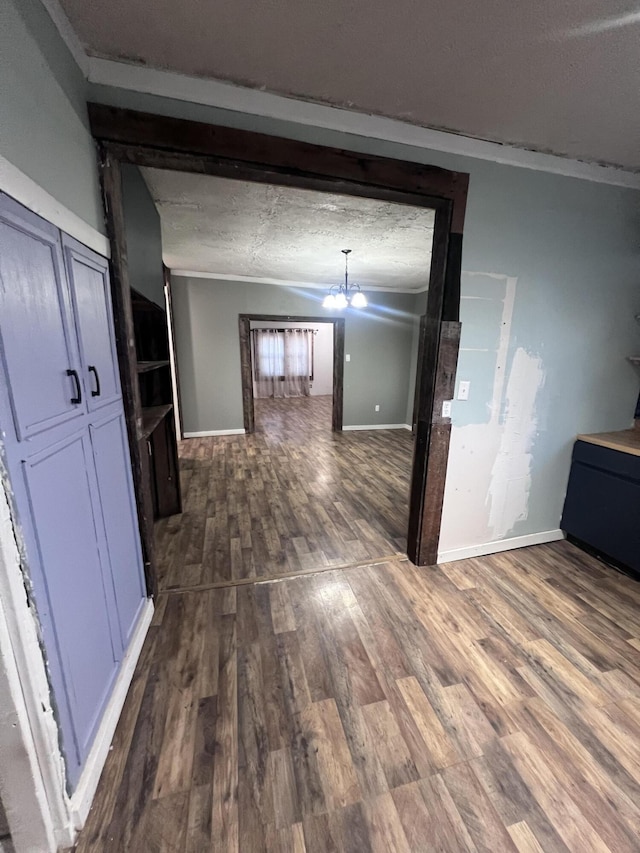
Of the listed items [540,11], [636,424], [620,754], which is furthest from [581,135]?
[620,754]

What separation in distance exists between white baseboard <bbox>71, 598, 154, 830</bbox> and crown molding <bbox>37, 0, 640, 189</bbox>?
2336 mm

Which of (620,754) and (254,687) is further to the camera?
(254,687)

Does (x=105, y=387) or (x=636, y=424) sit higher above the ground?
(x=105, y=387)

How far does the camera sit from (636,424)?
242cm

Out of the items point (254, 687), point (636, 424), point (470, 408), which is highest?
point (470, 408)

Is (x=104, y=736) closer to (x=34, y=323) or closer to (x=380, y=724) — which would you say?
(x=380, y=724)

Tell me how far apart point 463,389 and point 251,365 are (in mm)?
4161

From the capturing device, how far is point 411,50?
1164mm

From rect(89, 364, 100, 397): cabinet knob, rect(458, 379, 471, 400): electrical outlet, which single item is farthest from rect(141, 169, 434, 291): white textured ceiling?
rect(89, 364, 100, 397): cabinet knob

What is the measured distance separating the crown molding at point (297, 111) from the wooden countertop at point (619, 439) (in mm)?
1611

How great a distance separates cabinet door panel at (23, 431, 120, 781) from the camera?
0.88 meters

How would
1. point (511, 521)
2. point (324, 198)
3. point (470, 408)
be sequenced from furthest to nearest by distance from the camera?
point (511, 521) < point (324, 198) < point (470, 408)

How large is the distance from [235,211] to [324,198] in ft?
2.39

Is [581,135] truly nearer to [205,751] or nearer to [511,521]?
[511,521]
